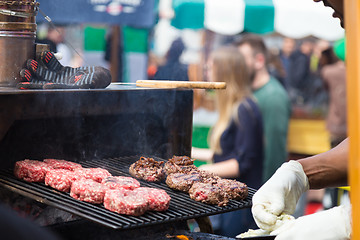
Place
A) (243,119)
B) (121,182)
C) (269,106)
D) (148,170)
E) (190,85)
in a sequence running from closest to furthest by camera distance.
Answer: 1. (121,182)
2. (148,170)
3. (190,85)
4. (243,119)
5. (269,106)

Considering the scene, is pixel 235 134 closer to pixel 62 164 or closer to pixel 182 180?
pixel 182 180

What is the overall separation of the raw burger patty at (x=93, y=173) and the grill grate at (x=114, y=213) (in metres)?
0.22

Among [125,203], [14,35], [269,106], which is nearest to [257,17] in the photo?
[269,106]

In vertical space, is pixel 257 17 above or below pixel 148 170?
above

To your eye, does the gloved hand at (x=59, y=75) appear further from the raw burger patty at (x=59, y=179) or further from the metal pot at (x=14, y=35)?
the raw burger patty at (x=59, y=179)

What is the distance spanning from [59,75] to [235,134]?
2897 millimetres

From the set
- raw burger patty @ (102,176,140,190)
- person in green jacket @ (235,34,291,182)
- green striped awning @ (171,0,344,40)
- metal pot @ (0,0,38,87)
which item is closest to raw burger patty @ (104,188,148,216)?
raw burger patty @ (102,176,140,190)

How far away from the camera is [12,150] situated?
3057 mm

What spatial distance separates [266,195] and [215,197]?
0.28m

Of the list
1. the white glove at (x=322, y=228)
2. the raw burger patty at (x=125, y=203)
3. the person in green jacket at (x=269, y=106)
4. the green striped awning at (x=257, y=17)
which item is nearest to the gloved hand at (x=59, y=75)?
the raw burger patty at (x=125, y=203)

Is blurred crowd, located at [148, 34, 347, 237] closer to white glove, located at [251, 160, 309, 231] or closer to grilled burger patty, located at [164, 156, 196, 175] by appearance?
grilled burger patty, located at [164, 156, 196, 175]

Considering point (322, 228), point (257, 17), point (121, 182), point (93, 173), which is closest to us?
point (322, 228)

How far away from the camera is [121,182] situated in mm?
2893

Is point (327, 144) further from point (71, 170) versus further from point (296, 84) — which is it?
point (71, 170)
